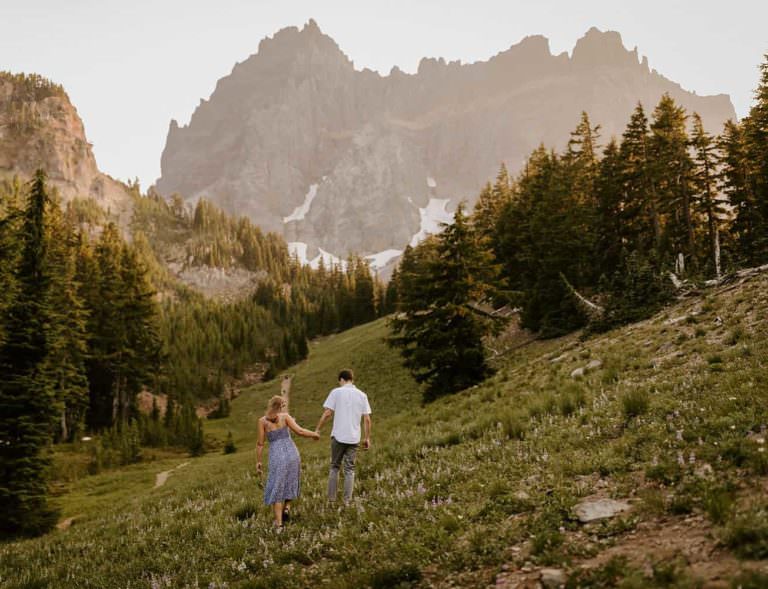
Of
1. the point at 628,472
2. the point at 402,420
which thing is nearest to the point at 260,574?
the point at 628,472

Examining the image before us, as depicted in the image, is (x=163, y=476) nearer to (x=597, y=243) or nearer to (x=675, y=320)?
(x=675, y=320)

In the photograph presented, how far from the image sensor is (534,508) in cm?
724

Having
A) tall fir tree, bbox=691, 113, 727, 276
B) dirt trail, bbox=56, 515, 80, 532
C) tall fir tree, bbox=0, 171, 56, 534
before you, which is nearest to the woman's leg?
tall fir tree, bbox=0, 171, 56, 534

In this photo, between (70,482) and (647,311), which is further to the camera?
(70,482)

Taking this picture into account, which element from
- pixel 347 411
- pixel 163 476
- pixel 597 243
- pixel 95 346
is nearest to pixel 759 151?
pixel 597 243

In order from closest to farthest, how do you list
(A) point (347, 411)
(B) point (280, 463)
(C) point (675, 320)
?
(B) point (280, 463) < (A) point (347, 411) < (C) point (675, 320)

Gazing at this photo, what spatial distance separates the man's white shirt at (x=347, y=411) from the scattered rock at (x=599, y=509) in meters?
4.85

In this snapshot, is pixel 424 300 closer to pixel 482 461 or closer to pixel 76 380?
pixel 482 461

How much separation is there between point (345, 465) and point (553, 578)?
588cm

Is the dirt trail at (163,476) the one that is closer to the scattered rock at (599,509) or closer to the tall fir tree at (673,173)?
the scattered rock at (599,509)

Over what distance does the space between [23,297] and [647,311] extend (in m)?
30.4

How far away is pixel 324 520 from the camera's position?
350 inches

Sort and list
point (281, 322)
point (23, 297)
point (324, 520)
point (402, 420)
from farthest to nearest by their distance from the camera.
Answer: point (281, 322) < point (23, 297) < point (402, 420) < point (324, 520)

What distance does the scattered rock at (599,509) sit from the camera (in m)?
6.40
